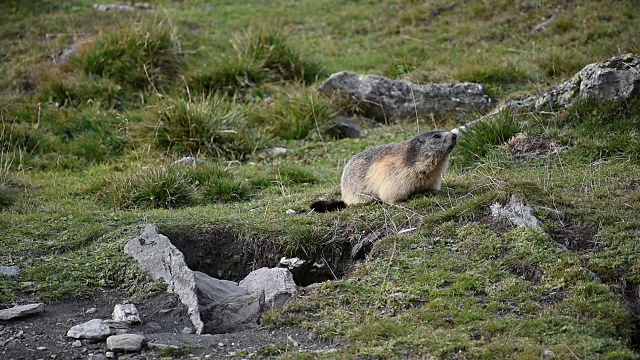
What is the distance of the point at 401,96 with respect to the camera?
44.6 feet

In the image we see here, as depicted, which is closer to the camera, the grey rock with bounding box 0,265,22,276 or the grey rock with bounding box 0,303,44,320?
the grey rock with bounding box 0,303,44,320

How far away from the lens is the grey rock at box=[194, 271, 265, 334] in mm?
6832

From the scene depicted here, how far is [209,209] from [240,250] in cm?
132

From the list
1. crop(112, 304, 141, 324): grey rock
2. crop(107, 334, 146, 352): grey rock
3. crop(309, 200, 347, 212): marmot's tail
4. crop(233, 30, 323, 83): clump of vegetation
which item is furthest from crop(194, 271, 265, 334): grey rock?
crop(233, 30, 323, 83): clump of vegetation

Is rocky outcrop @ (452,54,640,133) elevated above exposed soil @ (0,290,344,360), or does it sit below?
above

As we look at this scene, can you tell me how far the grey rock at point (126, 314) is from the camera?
6802 millimetres

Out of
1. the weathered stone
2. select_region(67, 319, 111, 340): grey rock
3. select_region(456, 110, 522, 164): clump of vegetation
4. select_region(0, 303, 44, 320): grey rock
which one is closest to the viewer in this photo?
select_region(67, 319, 111, 340): grey rock

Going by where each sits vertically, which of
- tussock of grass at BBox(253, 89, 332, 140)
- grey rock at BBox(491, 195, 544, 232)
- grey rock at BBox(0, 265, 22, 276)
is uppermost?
grey rock at BBox(491, 195, 544, 232)

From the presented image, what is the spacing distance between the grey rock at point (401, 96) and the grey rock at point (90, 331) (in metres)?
7.33

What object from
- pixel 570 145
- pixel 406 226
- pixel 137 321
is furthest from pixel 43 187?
pixel 570 145

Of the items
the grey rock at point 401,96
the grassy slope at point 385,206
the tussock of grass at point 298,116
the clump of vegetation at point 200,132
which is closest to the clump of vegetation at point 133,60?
the grassy slope at point 385,206

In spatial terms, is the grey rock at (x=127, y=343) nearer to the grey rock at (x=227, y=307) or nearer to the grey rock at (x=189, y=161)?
the grey rock at (x=227, y=307)

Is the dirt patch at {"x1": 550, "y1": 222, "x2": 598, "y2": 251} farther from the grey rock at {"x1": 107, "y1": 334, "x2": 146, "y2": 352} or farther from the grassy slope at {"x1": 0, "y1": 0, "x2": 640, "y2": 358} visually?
the grey rock at {"x1": 107, "y1": 334, "x2": 146, "y2": 352}

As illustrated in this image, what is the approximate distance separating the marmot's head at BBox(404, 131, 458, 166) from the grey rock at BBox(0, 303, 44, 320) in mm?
4166
